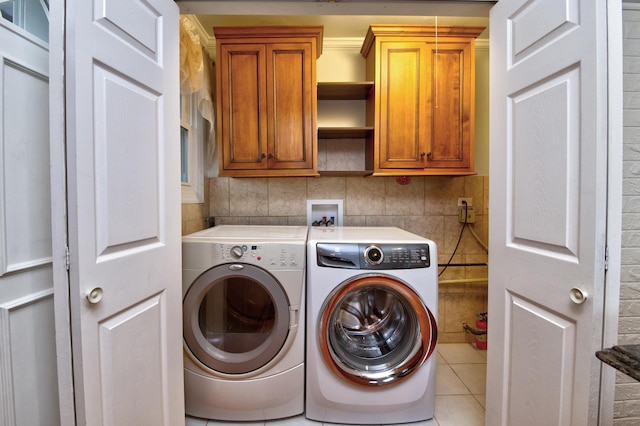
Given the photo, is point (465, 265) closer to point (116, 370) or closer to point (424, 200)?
point (424, 200)

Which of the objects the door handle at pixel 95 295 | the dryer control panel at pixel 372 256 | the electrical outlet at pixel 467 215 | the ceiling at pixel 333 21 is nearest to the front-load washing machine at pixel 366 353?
the dryer control panel at pixel 372 256

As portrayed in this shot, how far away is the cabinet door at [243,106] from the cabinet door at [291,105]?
0.05m

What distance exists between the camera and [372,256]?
4.88 feet

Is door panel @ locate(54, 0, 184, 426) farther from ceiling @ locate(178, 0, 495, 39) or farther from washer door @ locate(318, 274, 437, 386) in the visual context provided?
washer door @ locate(318, 274, 437, 386)

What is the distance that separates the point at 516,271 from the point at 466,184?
1.39 meters

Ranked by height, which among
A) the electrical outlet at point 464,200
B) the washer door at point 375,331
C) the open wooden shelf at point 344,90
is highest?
the open wooden shelf at point 344,90

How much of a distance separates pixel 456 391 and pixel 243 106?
7.17ft

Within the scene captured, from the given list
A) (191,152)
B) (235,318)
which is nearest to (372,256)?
(235,318)

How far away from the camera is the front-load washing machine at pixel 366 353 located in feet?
4.83

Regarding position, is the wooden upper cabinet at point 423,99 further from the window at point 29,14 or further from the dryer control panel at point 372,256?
the window at point 29,14

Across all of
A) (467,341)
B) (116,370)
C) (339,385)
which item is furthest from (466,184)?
(116,370)

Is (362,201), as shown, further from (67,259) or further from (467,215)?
(67,259)

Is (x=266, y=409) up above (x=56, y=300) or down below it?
below

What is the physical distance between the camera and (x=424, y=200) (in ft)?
7.80
